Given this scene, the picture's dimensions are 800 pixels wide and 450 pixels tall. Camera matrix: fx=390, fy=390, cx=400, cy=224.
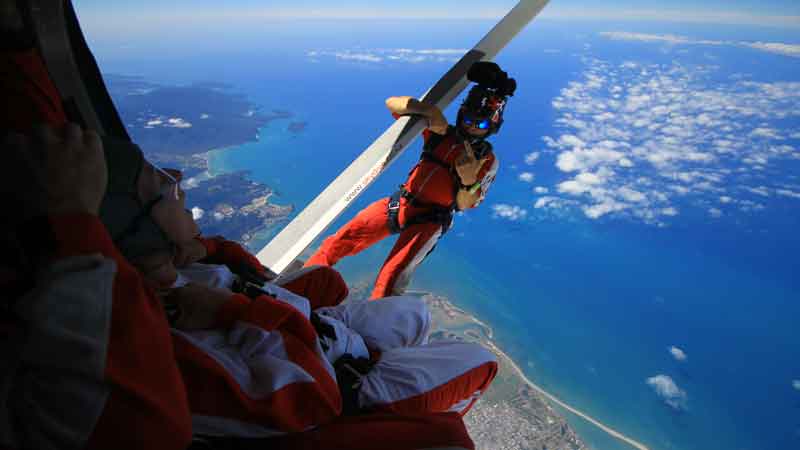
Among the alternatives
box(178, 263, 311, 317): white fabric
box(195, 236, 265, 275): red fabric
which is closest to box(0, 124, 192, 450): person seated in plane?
box(178, 263, 311, 317): white fabric

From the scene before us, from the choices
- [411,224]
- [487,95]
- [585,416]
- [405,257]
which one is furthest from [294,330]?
[585,416]

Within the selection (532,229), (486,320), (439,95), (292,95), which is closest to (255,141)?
(292,95)

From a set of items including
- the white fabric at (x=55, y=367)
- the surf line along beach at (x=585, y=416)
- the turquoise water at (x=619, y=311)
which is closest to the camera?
the white fabric at (x=55, y=367)

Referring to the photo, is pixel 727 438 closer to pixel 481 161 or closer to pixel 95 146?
pixel 481 161

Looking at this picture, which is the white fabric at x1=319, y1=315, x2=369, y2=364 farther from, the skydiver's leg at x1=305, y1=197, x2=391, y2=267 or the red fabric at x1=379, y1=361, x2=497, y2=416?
the skydiver's leg at x1=305, y1=197, x2=391, y2=267

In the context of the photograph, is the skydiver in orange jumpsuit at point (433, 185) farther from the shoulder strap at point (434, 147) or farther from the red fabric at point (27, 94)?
the red fabric at point (27, 94)

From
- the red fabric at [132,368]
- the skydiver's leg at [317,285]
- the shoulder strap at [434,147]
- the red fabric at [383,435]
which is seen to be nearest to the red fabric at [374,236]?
the shoulder strap at [434,147]
